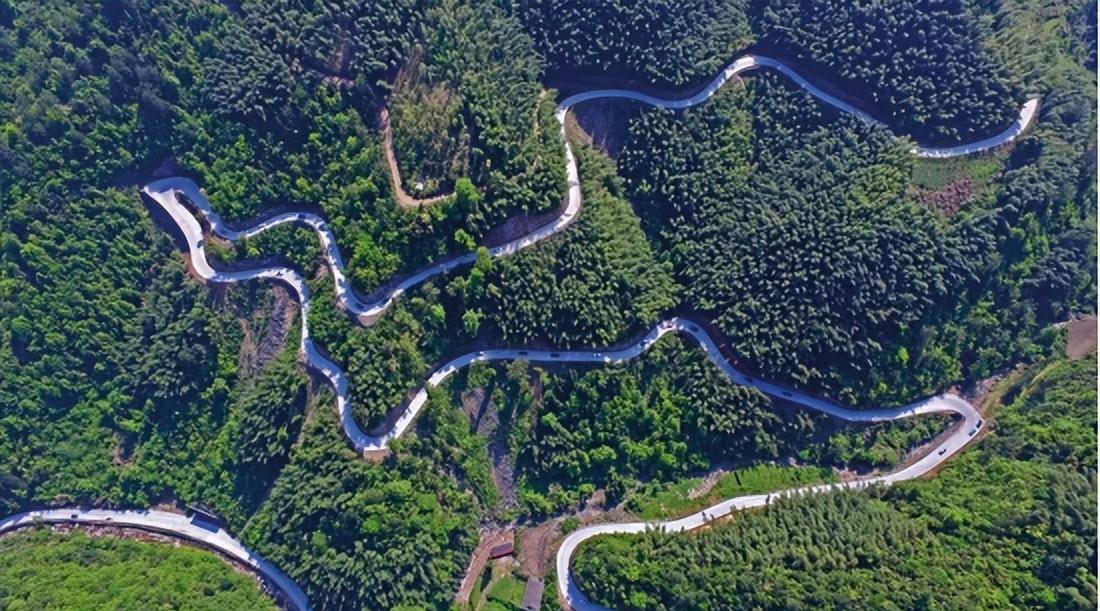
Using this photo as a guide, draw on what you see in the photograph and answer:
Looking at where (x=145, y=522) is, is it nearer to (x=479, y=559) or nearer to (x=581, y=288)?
(x=479, y=559)

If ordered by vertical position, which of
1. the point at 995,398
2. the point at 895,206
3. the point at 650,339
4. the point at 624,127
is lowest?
the point at 995,398

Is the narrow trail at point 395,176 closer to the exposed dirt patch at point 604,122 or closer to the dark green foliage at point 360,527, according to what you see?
the exposed dirt patch at point 604,122

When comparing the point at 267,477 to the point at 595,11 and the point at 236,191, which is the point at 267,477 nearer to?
the point at 236,191

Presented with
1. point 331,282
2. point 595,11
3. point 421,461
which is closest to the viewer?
point 421,461

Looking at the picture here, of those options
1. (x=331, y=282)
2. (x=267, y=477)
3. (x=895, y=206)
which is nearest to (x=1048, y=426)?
(x=895, y=206)

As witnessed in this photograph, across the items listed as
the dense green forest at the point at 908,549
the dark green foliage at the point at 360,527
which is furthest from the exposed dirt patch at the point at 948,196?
the dark green foliage at the point at 360,527

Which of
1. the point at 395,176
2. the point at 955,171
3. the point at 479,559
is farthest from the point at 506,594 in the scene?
the point at 955,171

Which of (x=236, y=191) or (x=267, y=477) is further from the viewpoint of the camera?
(x=236, y=191)

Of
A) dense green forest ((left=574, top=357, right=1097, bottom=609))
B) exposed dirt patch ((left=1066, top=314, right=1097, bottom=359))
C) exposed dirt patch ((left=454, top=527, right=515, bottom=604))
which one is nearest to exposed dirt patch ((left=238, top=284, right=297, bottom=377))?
exposed dirt patch ((left=454, top=527, right=515, bottom=604))
